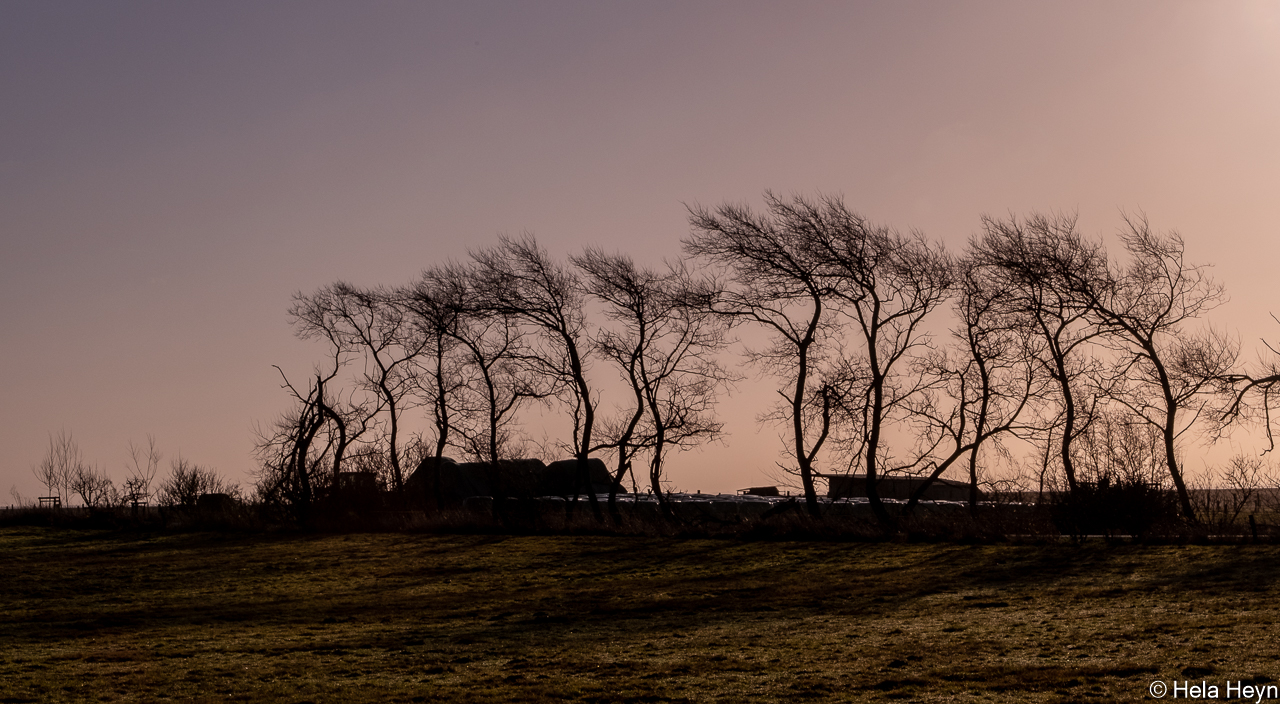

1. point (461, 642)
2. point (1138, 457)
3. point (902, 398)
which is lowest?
point (461, 642)

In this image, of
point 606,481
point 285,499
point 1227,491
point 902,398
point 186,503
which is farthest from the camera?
point 606,481

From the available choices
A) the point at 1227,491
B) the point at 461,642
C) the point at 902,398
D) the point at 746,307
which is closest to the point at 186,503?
the point at 746,307

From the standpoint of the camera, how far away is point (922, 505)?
135 ft

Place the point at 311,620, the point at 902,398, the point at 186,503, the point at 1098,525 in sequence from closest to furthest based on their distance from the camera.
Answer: the point at 311,620 < the point at 1098,525 < the point at 902,398 < the point at 186,503

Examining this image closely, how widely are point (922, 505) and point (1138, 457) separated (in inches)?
614

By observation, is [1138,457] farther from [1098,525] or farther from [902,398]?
[902,398]

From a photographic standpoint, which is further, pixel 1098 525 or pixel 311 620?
pixel 1098 525

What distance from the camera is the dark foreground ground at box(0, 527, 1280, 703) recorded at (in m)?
9.44

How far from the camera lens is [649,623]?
1434cm

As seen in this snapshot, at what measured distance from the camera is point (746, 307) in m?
30.8

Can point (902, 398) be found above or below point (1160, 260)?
below

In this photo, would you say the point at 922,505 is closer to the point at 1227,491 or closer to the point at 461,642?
the point at 1227,491

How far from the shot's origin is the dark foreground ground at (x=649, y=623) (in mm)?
9438

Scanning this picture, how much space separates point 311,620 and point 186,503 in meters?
26.7
